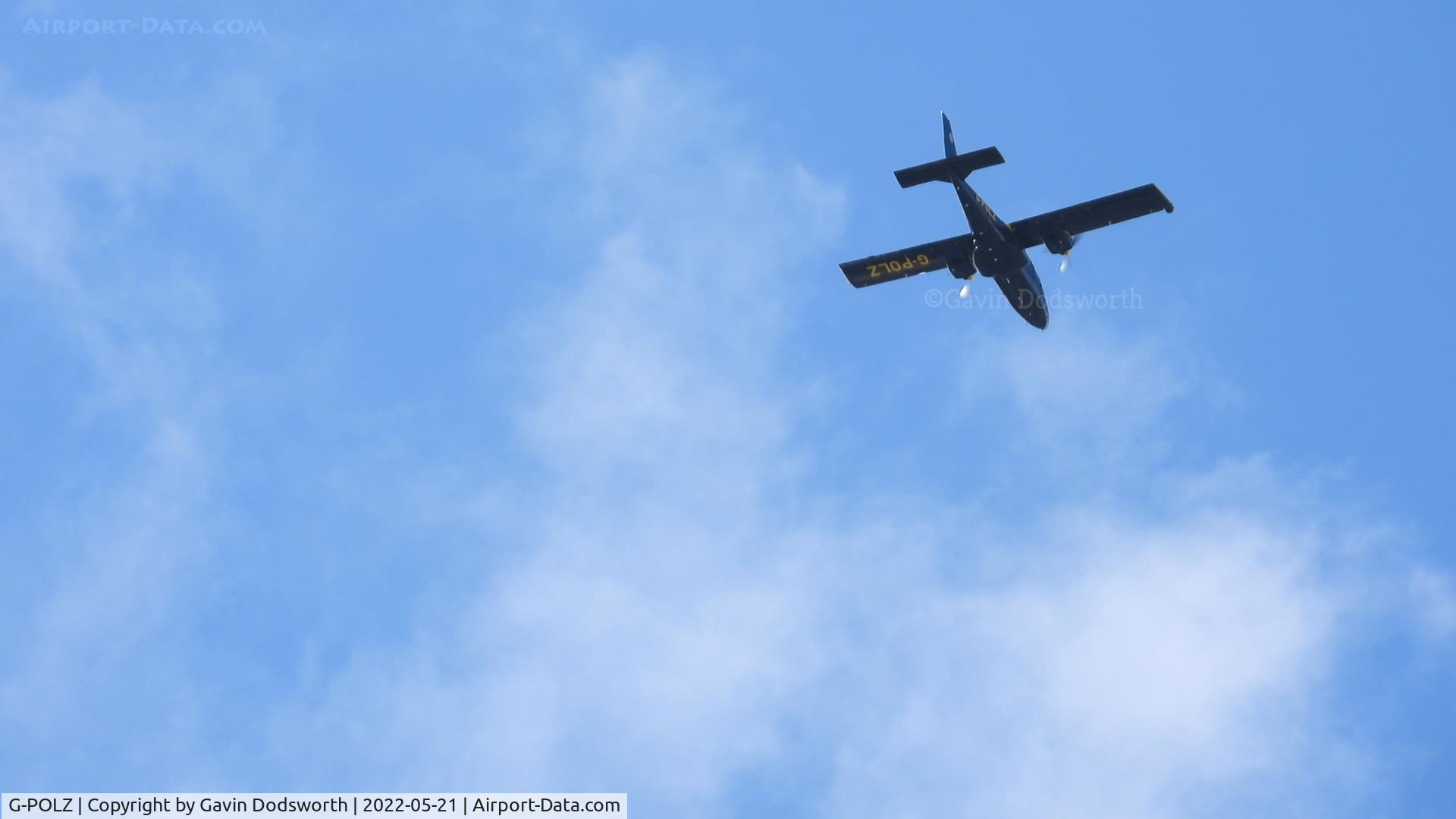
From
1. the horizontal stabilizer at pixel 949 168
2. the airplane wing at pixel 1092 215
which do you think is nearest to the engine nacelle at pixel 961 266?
the airplane wing at pixel 1092 215

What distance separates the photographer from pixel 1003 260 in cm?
6072

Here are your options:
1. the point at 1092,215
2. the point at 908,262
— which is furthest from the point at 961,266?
the point at 1092,215

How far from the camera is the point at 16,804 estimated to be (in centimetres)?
5228

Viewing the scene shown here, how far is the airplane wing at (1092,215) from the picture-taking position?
2351 inches

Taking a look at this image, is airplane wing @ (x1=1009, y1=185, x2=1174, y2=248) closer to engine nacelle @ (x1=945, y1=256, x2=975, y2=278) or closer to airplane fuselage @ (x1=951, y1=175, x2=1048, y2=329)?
airplane fuselage @ (x1=951, y1=175, x2=1048, y2=329)

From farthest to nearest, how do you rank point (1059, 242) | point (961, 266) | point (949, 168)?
point (961, 266), point (1059, 242), point (949, 168)

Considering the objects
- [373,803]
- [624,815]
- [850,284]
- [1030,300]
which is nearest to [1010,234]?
[1030,300]

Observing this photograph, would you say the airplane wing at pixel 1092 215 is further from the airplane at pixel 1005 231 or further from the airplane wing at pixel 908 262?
the airplane wing at pixel 908 262

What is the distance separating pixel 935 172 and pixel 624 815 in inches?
989

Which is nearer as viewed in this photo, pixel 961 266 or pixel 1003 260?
pixel 1003 260

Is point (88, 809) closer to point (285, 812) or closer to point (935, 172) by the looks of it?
point (285, 812)

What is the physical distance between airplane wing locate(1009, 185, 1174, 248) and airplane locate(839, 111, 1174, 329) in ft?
0.09

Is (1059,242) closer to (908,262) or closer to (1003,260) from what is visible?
(1003,260)

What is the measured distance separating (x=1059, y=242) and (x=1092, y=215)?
157 cm
